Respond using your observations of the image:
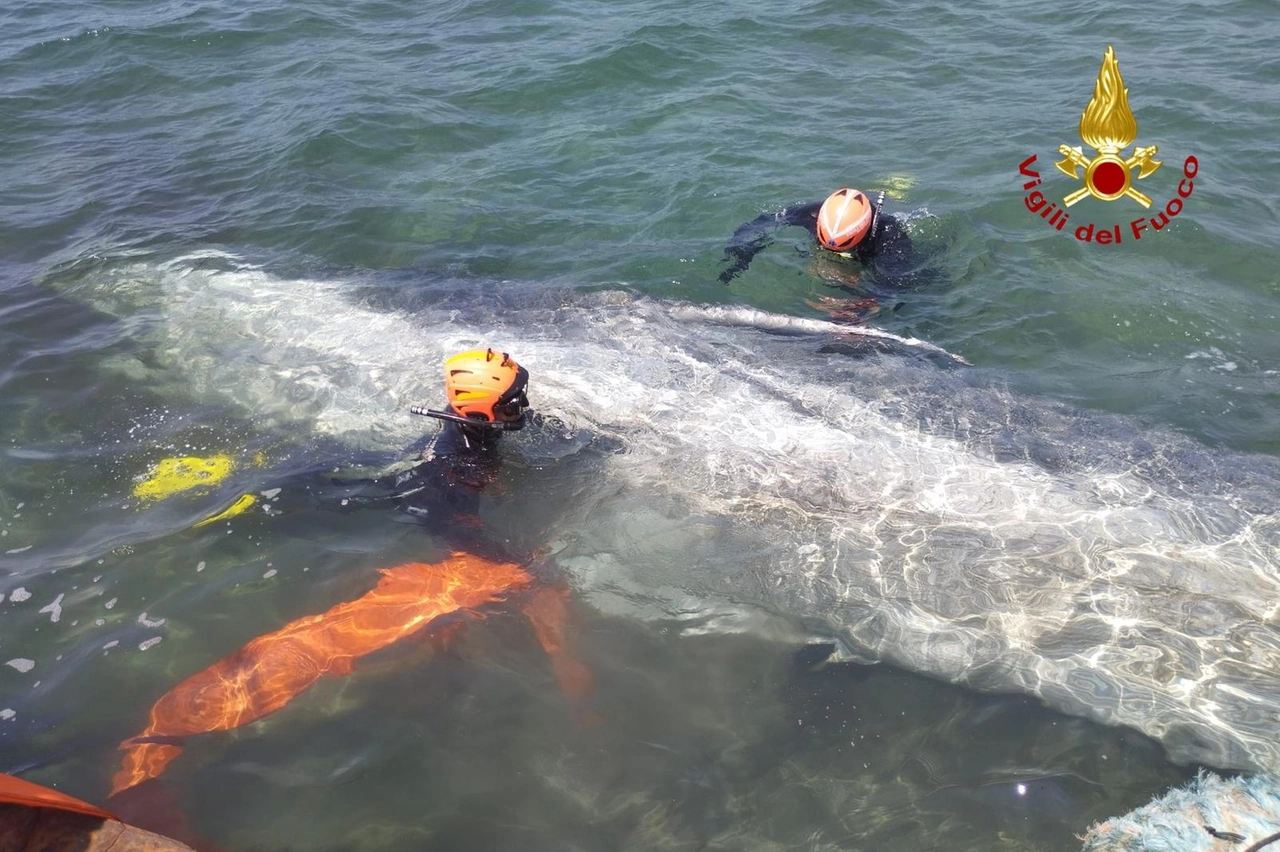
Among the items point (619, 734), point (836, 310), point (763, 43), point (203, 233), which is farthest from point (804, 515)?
point (763, 43)

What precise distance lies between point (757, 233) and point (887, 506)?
4.86 metres

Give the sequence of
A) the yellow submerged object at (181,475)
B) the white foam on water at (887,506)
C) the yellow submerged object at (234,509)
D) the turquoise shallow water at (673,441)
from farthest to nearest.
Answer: the yellow submerged object at (181,475) → the yellow submerged object at (234,509) → the white foam on water at (887,506) → the turquoise shallow water at (673,441)

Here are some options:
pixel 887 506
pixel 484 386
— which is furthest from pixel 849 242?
pixel 484 386

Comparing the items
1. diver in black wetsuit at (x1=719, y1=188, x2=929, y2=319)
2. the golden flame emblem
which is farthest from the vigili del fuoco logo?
diver in black wetsuit at (x1=719, y1=188, x2=929, y2=319)

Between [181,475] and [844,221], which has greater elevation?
[844,221]

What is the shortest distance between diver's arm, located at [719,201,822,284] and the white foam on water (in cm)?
113

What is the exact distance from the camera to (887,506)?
6250mm

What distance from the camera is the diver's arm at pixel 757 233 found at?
9828 mm

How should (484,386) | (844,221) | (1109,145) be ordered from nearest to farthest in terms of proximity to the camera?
(484,386)
(1109,145)
(844,221)

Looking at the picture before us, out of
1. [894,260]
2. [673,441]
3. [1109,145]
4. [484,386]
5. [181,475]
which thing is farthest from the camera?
[894,260]

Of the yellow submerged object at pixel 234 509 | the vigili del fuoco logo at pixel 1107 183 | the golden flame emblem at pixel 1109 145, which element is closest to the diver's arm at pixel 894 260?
the vigili del fuoco logo at pixel 1107 183

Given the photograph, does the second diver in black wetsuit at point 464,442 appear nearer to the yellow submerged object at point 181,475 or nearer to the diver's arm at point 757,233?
the yellow submerged object at point 181,475

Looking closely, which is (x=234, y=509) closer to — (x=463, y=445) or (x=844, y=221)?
(x=463, y=445)

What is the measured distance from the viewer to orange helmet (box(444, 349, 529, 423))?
6234 mm
